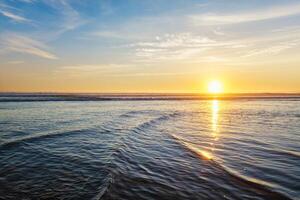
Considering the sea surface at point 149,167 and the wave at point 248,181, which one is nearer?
the wave at point 248,181

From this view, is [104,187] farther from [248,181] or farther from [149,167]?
[248,181]

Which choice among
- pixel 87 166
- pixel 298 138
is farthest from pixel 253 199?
pixel 298 138

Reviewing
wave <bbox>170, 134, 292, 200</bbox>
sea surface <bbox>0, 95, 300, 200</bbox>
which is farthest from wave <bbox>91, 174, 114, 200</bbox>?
wave <bbox>170, 134, 292, 200</bbox>

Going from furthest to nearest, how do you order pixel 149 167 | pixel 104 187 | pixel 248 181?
1. pixel 149 167
2. pixel 248 181
3. pixel 104 187

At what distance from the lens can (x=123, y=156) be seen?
1059cm

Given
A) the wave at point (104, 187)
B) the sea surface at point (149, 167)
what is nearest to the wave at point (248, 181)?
the sea surface at point (149, 167)

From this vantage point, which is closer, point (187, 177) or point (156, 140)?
point (187, 177)

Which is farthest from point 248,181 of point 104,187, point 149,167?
point 104,187

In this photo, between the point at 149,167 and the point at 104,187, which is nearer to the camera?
the point at 104,187

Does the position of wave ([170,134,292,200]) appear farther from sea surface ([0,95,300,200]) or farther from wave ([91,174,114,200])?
wave ([91,174,114,200])

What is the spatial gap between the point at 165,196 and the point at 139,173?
6.48ft

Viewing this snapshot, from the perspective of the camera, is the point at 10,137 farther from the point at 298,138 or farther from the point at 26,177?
the point at 298,138

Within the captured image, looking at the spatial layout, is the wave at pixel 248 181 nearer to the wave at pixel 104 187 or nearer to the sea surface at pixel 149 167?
the sea surface at pixel 149 167

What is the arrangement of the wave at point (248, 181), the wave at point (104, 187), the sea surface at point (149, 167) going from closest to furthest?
1. the wave at point (104, 187)
2. the wave at point (248, 181)
3. the sea surface at point (149, 167)
